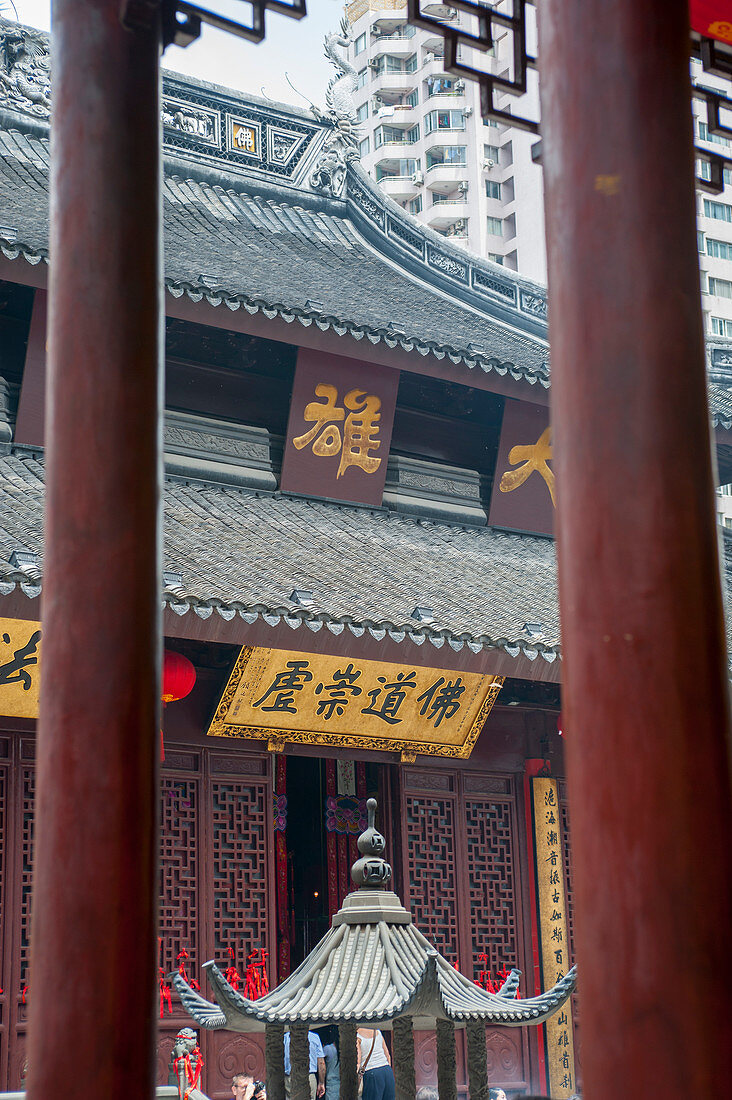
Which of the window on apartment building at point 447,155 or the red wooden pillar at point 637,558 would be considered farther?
the window on apartment building at point 447,155

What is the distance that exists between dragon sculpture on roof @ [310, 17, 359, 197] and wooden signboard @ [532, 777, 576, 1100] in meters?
6.33

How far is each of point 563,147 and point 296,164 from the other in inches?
443

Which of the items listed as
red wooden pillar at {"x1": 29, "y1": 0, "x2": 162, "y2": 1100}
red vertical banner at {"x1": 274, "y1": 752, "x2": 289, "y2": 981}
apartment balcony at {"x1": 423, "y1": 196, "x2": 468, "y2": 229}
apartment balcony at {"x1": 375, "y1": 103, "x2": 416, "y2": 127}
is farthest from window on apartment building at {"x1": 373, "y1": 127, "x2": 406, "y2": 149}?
red wooden pillar at {"x1": 29, "y1": 0, "x2": 162, "y2": 1100}

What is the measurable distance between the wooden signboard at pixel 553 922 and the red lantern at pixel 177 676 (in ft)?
9.39

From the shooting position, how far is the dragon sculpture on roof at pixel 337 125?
1227 cm

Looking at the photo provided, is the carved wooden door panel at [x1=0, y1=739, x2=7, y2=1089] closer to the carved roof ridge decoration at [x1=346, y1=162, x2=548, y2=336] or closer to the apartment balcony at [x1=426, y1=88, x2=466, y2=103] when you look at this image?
the carved roof ridge decoration at [x1=346, y1=162, x2=548, y2=336]

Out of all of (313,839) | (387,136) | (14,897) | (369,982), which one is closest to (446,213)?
(387,136)

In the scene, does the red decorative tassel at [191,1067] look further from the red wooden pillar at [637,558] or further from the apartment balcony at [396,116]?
the apartment balcony at [396,116]

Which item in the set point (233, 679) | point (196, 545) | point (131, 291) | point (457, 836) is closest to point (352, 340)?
point (196, 545)

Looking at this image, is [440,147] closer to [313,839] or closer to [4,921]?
[313,839]

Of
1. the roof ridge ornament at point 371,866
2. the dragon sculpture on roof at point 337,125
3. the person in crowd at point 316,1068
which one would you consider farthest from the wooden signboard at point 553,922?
the dragon sculpture on roof at point 337,125

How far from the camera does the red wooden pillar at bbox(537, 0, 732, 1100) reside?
1.61m

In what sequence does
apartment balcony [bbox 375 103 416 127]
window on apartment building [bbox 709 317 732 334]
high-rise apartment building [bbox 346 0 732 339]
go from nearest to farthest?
window on apartment building [bbox 709 317 732 334] → high-rise apartment building [bbox 346 0 732 339] → apartment balcony [bbox 375 103 416 127]

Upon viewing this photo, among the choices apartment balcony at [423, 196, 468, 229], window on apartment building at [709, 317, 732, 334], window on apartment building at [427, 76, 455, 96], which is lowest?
window on apartment building at [709, 317, 732, 334]
